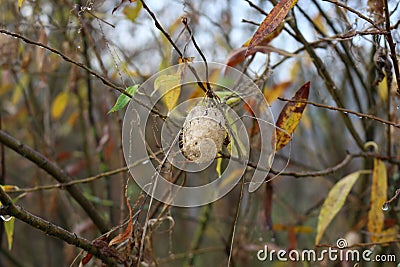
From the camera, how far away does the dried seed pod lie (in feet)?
1.87

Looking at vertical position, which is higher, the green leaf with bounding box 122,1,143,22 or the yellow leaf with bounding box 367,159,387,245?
the green leaf with bounding box 122,1,143,22

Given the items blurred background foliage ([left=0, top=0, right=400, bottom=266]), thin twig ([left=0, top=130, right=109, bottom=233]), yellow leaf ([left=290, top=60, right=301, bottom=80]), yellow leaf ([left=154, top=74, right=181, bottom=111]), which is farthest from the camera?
yellow leaf ([left=290, top=60, right=301, bottom=80])

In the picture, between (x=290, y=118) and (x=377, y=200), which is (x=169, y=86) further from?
(x=377, y=200)

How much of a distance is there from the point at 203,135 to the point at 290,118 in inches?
9.2

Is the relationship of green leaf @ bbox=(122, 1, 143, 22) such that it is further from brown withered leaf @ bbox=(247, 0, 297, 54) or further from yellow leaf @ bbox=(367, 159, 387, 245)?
yellow leaf @ bbox=(367, 159, 387, 245)

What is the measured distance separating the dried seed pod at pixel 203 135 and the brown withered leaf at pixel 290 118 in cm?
18

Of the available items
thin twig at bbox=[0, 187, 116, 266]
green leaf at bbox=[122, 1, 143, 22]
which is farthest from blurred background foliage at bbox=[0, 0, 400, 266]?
thin twig at bbox=[0, 187, 116, 266]

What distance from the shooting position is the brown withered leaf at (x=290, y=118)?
751 mm

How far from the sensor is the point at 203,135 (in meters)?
0.57

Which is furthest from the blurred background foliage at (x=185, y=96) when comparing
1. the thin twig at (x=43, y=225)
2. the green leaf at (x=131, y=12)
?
the thin twig at (x=43, y=225)

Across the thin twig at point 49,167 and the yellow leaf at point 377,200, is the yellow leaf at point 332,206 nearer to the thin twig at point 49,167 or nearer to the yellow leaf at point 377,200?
the yellow leaf at point 377,200

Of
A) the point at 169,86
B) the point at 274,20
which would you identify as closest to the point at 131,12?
the point at 169,86

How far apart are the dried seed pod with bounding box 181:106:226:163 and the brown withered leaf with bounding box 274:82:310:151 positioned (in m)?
0.18

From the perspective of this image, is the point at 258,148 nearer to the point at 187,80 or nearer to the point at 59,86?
the point at 187,80
